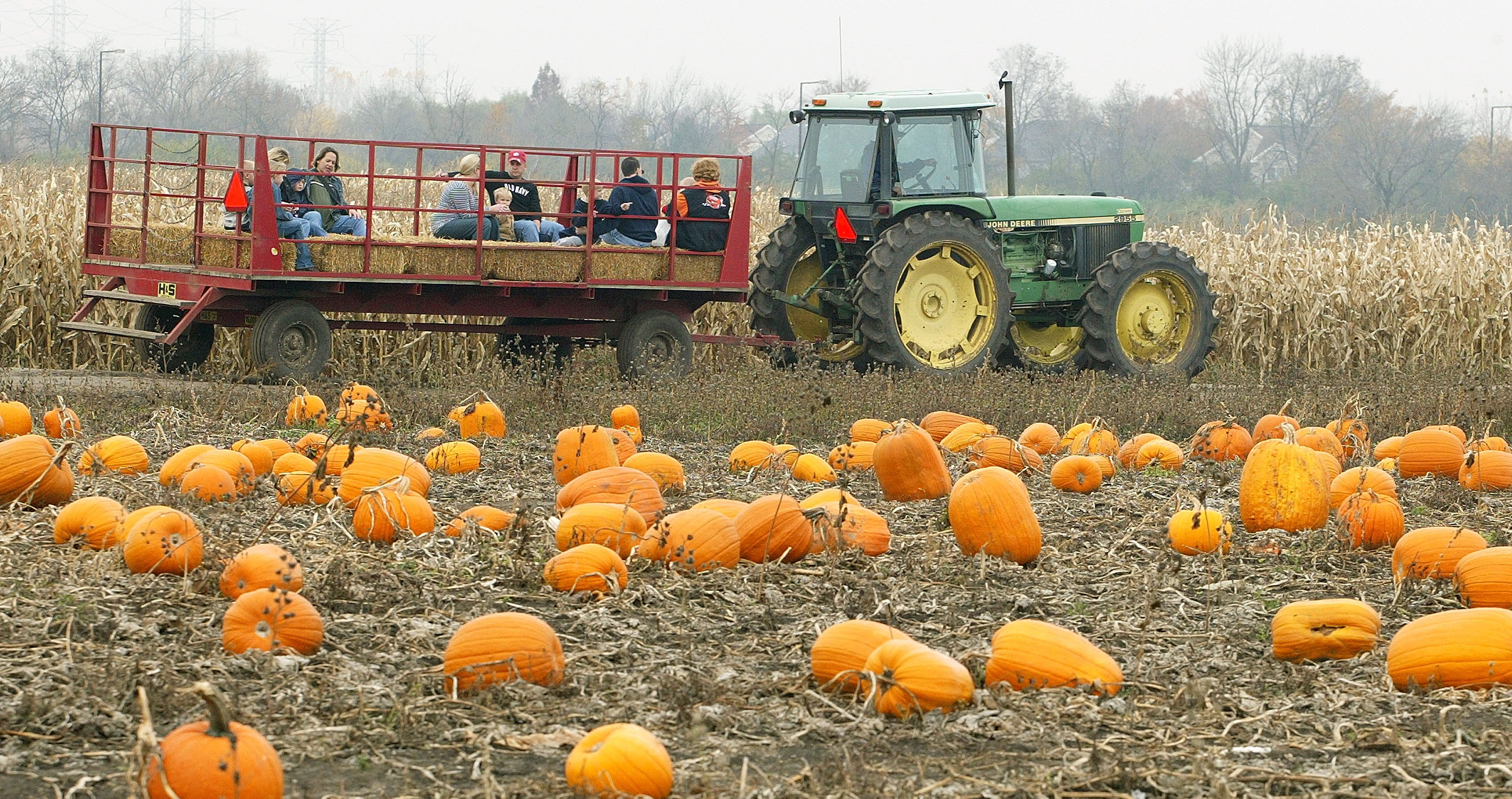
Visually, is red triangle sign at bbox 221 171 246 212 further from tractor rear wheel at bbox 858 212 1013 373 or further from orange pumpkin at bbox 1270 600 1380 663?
orange pumpkin at bbox 1270 600 1380 663

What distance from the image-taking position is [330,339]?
10492mm

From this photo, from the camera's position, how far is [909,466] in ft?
20.7

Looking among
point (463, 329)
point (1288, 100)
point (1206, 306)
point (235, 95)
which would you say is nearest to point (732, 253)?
point (463, 329)

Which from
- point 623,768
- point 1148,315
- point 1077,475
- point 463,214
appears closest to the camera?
point 623,768

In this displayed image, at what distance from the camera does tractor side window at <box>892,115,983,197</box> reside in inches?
483

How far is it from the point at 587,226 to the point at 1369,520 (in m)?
7.22

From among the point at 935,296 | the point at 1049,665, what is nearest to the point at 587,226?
the point at 935,296

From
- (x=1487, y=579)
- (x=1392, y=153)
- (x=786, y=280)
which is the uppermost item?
(x=1392, y=153)

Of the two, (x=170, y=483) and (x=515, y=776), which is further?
(x=170, y=483)

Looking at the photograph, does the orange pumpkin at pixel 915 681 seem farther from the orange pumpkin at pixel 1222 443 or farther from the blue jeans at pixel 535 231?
the blue jeans at pixel 535 231

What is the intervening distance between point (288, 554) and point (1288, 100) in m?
74.0

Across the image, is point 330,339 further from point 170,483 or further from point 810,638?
point 810,638

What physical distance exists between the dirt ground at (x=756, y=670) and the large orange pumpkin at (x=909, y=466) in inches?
3.8

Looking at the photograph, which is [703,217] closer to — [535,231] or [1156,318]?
[535,231]
